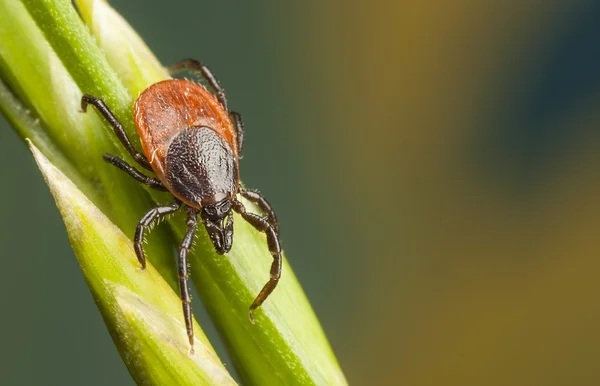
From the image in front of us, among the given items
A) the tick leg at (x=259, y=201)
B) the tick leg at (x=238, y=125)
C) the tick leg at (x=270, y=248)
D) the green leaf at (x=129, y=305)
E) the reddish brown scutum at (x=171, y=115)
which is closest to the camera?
the green leaf at (x=129, y=305)

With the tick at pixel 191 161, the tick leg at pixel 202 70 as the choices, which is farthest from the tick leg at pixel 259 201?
the tick leg at pixel 202 70

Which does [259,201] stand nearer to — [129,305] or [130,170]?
[130,170]

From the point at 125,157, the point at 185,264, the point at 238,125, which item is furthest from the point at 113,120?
the point at 238,125

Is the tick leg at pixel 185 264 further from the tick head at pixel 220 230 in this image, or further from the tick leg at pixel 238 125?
the tick leg at pixel 238 125

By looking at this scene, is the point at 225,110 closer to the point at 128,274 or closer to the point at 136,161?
the point at 136,161

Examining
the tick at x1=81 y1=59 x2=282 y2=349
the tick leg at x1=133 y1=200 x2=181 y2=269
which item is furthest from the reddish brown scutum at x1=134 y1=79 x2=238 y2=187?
the tick leg at x1=133 y1=200 x2=181 y2=269

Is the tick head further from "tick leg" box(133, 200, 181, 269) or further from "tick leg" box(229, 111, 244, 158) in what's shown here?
"tick leg" box(229, 111, 244, 158)

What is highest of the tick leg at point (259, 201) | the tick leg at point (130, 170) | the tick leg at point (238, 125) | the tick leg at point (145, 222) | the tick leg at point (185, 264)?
the tick leg at point (130, 170)
